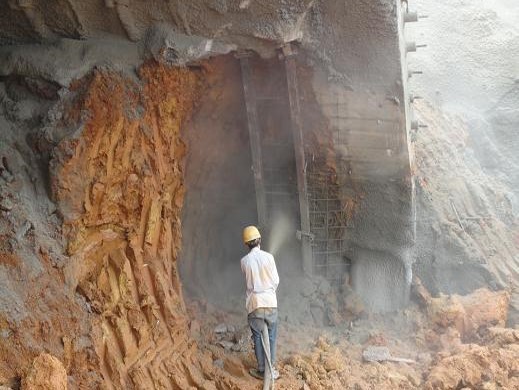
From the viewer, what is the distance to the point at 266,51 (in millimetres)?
5320

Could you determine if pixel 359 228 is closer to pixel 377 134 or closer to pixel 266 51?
pixel 377 134

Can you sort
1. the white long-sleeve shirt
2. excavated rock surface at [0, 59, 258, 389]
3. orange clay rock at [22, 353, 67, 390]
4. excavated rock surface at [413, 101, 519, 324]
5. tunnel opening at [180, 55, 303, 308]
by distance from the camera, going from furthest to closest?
excavated rock surface at [413, 101, 519, 324] < tunnel opening at [180, 55, 303, 308] < the white long-sleeve shirt < excavated rock surface at [0, 59, 258, 389] < orange clay rock at [22, 353, 67, 390]

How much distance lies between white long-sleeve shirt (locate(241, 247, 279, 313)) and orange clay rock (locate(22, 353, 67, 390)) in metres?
1.80

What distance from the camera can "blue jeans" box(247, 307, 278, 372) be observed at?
5227 millimetres

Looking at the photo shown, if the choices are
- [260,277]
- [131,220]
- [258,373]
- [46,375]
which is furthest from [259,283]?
[46,375]

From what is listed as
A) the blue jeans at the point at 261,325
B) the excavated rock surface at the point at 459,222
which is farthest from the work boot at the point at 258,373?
the excavated rock surface at the point at 459,222

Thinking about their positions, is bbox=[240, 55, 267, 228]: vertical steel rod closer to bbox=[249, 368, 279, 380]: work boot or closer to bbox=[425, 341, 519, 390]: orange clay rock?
bbox=[249, 368, 279, 380]: work boot

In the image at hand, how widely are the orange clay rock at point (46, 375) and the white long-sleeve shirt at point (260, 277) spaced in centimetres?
180

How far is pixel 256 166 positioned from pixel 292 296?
1.56 metres

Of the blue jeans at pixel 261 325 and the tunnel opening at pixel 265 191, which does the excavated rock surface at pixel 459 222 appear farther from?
the blue jeans at pixel 261 325

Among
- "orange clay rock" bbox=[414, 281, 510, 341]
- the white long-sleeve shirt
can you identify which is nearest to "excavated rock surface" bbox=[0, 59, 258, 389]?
the white long-sleeve shirt

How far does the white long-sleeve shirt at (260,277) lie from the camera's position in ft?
17.0

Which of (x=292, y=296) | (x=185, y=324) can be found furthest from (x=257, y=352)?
(x=292, y=296)

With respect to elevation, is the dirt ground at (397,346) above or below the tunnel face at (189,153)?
Answer: below
